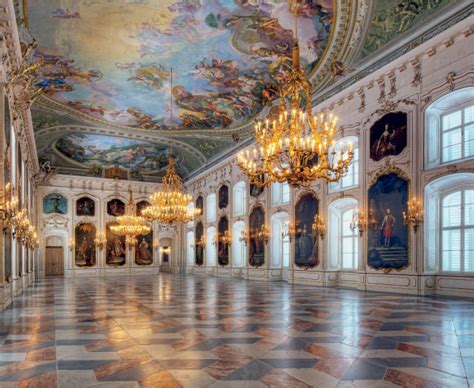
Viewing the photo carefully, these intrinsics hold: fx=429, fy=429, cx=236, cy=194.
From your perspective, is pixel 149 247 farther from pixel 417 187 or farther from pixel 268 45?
pixel 417 187

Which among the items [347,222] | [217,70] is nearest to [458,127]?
[347,222]

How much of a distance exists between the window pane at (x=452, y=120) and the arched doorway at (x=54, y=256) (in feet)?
79.6

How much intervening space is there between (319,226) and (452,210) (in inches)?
200

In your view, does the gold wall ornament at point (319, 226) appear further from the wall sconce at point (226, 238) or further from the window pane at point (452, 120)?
the wall sconce at point (226, 238)

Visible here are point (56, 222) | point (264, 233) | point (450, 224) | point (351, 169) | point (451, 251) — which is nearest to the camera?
point (451, 251)

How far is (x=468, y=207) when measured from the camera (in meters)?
11.6

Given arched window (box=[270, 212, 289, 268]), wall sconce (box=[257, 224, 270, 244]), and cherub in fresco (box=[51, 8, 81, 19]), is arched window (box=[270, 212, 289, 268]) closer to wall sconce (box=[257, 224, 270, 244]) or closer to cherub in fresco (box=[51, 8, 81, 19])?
wall sconce (box=[257, 224, 270, 244])

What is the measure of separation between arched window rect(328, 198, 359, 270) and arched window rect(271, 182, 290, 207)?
3619 millimetres

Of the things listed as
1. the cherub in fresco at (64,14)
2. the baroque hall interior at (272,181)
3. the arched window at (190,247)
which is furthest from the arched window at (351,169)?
the arched window at (190,247)

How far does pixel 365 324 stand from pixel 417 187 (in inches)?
254

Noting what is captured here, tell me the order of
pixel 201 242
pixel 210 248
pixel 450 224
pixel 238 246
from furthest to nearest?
pixel 201 242, pixel 210 248, pixel 238 246, pixel 450 224

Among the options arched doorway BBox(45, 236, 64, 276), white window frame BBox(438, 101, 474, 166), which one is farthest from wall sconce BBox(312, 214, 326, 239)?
arched doorway BBox(45, 236, 64, 276)

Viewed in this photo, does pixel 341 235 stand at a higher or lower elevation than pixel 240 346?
higher

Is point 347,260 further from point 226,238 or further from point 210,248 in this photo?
point 210,248
